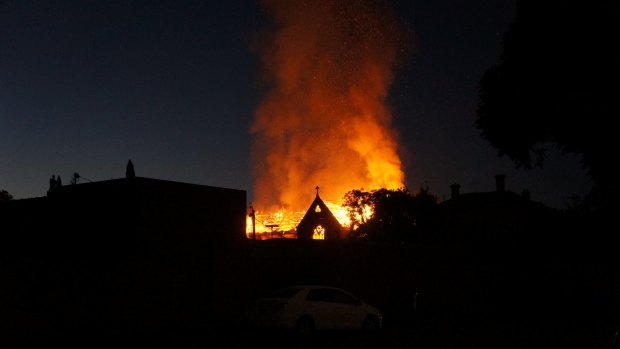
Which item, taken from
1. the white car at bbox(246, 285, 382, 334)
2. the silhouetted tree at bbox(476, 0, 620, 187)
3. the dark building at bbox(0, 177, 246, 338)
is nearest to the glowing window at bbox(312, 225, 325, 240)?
the silhouetted tree at bbox(476, 0, 620, 187)

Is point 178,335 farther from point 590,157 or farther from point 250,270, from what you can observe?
point 590,157

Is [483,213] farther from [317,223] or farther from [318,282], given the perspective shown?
[318,282]

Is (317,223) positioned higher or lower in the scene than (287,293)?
higher

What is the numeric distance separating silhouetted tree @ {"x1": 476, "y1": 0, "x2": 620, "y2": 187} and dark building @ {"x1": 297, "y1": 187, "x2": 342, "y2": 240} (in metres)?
36.9

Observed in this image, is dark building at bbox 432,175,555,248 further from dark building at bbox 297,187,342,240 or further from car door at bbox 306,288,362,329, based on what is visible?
car door at bbox 306,288,362,329

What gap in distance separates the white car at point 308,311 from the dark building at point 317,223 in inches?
1723

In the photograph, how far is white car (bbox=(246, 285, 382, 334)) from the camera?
18750 millimetres

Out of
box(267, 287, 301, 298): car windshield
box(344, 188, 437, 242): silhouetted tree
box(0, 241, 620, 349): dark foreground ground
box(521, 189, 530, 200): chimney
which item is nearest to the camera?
box(0, 241, 620, 349): dark foreground ground


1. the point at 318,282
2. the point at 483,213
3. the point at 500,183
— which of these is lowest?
the point at 318,282

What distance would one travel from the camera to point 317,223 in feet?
216

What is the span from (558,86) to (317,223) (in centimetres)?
4234

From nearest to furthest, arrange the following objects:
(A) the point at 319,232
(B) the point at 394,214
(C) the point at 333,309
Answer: (C) the point at 333,309
(B) the point at 394,214
(A) the point at 319,232

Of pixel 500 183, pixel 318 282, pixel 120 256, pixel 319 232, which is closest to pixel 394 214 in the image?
pixel 319 232

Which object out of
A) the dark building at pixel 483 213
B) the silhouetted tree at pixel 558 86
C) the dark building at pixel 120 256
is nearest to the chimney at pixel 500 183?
the dark building at pixel 483 213
